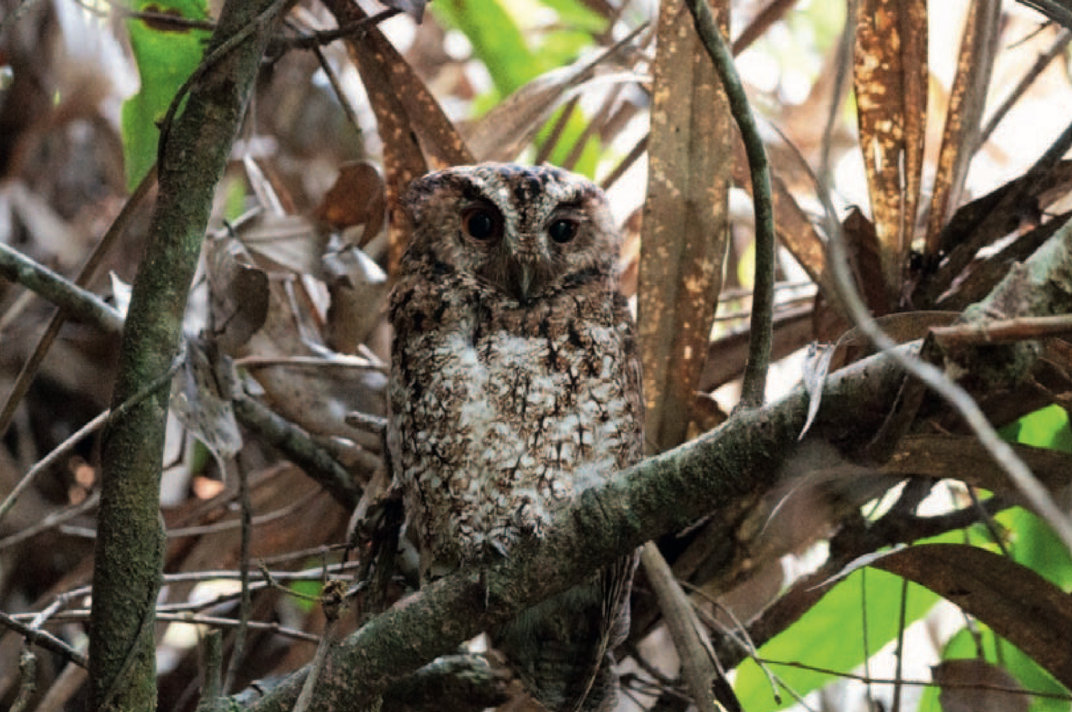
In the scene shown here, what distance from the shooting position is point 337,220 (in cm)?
223

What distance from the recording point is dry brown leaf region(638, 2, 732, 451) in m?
1.97

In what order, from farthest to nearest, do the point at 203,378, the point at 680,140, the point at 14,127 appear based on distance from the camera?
the point at 14,127
the point at 680,140
the point at 203,378

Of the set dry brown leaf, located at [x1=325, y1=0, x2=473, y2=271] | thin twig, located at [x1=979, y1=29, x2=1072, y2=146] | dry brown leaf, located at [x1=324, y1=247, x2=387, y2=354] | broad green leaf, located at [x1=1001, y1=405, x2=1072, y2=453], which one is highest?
dry brown leaf, located at [x1=325, y1=0, x2=473, y2=271]

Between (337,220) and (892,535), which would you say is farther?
(337,220)

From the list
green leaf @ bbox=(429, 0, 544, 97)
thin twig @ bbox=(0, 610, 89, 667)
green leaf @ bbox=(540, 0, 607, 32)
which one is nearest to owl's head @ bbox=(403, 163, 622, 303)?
thin twig @ bbox=(0, 610, 89, 667)

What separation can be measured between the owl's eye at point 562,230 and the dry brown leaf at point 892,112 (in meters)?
0.53

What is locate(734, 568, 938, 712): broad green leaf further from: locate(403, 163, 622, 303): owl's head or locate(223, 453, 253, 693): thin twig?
locate(223, 453, 253, 693): thin twig

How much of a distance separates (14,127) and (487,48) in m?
1.35

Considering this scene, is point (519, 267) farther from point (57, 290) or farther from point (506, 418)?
point (57, 290)

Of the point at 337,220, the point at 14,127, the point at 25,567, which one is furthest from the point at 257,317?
the point at 14,127

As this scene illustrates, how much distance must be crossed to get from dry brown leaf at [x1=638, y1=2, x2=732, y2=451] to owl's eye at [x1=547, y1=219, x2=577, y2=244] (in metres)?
0.15

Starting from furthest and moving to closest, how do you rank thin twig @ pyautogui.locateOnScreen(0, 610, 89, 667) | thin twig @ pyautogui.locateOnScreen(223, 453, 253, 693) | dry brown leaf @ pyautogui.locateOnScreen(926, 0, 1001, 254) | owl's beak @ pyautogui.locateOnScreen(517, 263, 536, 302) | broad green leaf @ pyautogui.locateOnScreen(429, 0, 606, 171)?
broad green leaf @ pyautogui.locateOnScreen(429, 0, 606, 171), dry brown leaf @ pyautogui.locateOnScreen(926, 0, 1001, 254), owl's beak @ pyautogui.locateOnScreen(517, 263, 536, 302), thin twig @ pyautogui.locateOnScreen(223, 453, 253, 693), thin twig @ pyautogui.locateOnScreen(0, 610, 89, 667)

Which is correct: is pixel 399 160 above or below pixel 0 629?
above

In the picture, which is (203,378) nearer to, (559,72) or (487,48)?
(559,72)
